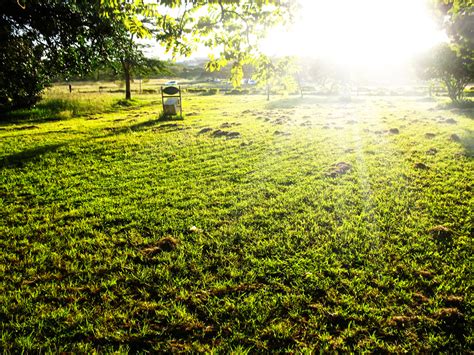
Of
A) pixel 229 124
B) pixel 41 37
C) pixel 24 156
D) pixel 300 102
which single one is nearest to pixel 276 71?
pixel 24 156

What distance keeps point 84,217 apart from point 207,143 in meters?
5.86

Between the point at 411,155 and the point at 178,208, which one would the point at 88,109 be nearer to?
the point at 178,208

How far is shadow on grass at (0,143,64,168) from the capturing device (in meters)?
7.93

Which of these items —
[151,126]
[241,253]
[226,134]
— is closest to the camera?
[241,253]

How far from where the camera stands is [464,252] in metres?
3.54

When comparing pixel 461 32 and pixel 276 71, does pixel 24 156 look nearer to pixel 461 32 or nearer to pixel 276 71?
pixel 276 71

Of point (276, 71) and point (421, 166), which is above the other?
point (276, 71)

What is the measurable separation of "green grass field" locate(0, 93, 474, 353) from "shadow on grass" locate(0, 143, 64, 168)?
0.10 meters

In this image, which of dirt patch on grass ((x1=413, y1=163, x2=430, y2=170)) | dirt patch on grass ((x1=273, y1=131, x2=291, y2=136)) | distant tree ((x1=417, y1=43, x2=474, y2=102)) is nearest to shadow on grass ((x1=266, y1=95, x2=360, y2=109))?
distant tree ((x1=417, y1=43, x2=474, y2=102))

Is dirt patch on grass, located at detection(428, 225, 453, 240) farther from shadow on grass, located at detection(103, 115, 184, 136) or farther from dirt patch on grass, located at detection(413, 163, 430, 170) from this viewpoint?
shadow on grass, located at detection(103, 115, 184, 136)

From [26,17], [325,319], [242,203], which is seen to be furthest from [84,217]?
[26,17]

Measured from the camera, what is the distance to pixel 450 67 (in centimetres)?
1950

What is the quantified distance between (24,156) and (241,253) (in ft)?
28.4

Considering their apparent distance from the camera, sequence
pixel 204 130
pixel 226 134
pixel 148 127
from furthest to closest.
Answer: pixel 148 127 → pixel 204 130 → pixel 226 134
